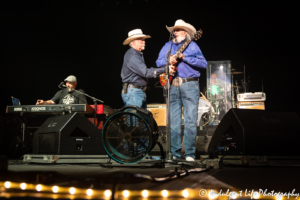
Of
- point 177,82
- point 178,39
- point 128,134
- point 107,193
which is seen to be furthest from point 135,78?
point 107,193

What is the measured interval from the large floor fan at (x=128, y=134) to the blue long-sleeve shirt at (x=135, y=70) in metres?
0.88

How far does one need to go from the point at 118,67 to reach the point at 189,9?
2.55m

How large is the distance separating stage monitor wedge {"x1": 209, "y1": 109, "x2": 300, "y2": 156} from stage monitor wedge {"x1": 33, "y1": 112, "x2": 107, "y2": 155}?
145cm

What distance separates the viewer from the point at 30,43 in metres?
6.21

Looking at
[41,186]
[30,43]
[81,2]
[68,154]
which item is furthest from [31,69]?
[41,186]

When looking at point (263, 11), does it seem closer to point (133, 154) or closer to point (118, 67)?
point (118, 67)

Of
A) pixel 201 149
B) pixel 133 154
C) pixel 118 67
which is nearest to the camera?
pixel 133 154

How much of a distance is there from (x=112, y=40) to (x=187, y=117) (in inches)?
171

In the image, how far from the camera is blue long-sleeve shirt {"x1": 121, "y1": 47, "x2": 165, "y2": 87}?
3.62 metres

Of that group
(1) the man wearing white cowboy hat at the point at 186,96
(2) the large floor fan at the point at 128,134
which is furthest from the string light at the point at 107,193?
(1) the man wearing white cowboy hat at the point at 186,96

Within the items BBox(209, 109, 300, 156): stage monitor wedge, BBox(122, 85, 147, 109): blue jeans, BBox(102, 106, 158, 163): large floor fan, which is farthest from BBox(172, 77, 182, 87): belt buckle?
BBox(102, 106, 158, 163): large floor fan

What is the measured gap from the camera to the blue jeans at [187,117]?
11.6 ft

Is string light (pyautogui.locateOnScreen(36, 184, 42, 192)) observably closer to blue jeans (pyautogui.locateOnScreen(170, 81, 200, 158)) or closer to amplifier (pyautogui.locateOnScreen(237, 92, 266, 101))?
blue jeans (pyautogui.locateOnScreen(170, 81, 200, 158))

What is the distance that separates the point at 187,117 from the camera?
11.8 ft
